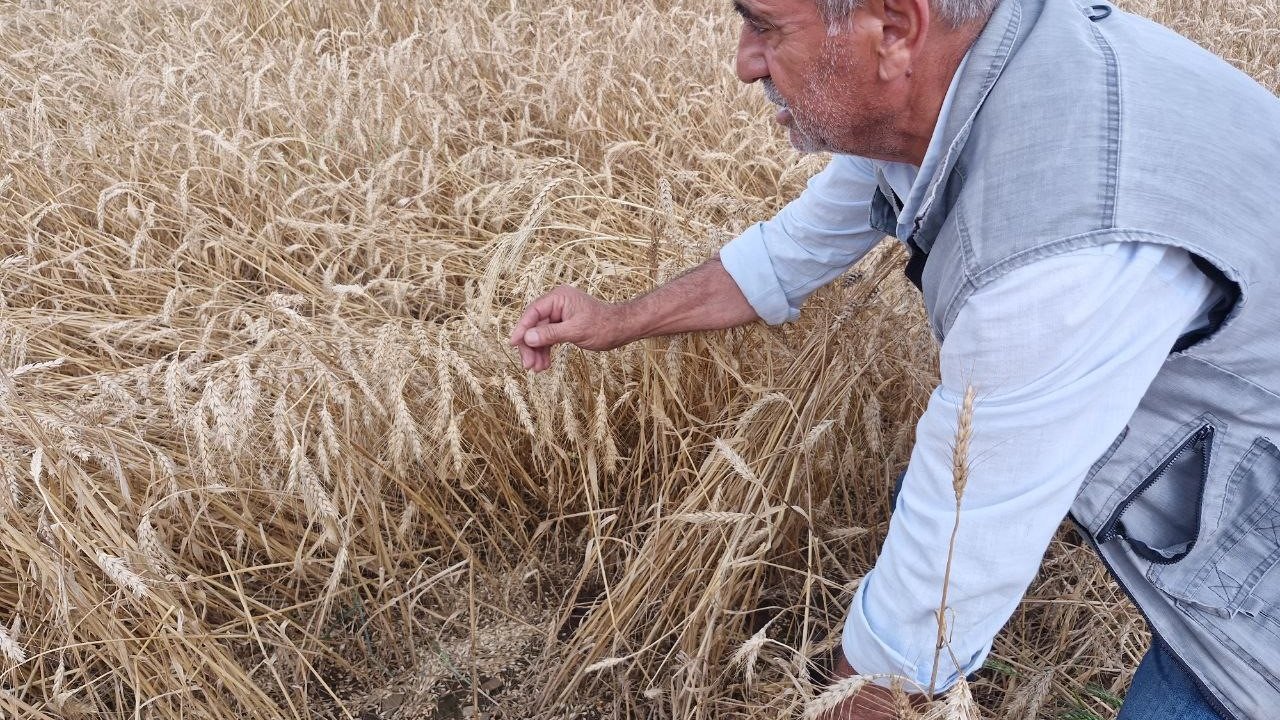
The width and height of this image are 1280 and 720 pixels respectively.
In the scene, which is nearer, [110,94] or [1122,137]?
[1122,137]

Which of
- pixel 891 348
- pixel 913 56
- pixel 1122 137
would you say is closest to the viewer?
pixel 1122 137

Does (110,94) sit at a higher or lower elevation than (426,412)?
higher

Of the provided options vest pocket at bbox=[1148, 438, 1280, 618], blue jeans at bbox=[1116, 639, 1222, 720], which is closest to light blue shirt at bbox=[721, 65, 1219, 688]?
vest pocket at bbox=[1148, 438, 1280, 618]

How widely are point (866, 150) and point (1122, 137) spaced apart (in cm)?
36

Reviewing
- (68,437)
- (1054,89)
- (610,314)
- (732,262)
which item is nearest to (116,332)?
(68,437)

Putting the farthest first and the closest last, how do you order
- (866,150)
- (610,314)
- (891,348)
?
(891,348)
(610,314)
(866,150)

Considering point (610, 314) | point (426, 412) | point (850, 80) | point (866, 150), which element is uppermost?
point (850, 80)

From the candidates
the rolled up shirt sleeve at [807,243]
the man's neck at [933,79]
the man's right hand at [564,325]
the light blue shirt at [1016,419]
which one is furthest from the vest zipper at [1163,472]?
the man's right hand at [564,325]

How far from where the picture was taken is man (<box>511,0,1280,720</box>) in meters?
0.96

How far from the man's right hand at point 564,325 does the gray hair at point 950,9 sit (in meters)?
0.67

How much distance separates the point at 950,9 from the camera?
3.54 ft

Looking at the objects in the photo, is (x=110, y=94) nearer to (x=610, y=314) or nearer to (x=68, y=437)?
(x=68, y=437)

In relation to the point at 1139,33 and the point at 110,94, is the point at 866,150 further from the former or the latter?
the point at 110,94

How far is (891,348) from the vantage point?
1.82 metres
